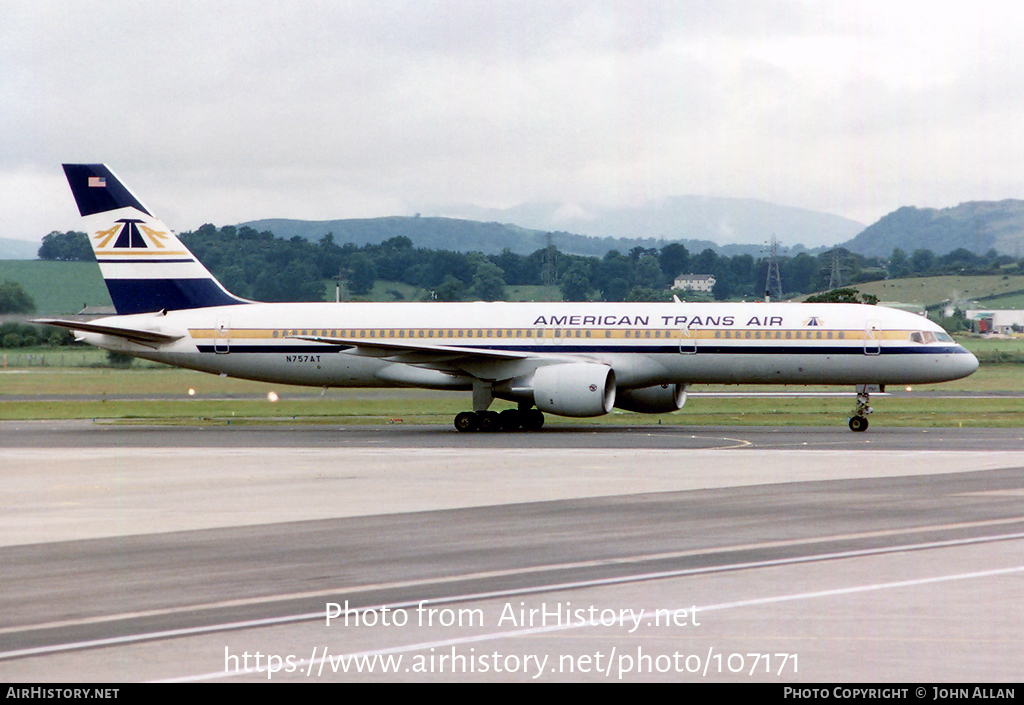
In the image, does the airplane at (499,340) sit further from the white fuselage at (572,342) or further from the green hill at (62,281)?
the green hill at (62,281)

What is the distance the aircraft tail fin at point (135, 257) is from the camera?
4156 centimetres

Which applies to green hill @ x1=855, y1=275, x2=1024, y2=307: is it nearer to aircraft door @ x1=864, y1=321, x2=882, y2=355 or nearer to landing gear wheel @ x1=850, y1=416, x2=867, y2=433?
aircraft door @ x1=864, y1=321, x2=882, y2=355

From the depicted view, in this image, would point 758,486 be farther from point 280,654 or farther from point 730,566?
point 280,654

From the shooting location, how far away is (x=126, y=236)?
4166 centimetres

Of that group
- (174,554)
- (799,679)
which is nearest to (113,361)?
(174,554)

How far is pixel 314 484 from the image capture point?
22703 mm

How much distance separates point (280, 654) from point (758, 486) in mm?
13739

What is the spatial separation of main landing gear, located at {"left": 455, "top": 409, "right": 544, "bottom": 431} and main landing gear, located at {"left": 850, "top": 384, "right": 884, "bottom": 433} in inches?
365

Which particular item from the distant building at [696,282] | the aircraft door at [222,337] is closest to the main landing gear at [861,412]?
the aircraft door at [222,337]

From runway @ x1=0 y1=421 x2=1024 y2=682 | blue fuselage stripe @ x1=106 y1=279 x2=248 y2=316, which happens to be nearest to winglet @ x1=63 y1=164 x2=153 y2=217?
blue fuselage stripe @ x1=106 y1=279 x2=248 y2=316

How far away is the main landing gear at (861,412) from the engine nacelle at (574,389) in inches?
279

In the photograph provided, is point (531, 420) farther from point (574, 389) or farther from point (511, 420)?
point (574, 389)

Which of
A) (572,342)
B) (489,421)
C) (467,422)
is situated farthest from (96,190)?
(572,342)

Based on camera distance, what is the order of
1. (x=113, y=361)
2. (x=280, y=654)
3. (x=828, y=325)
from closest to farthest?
(x=280, y=654) → (x=828, y=325) → (x=113, y=361)
